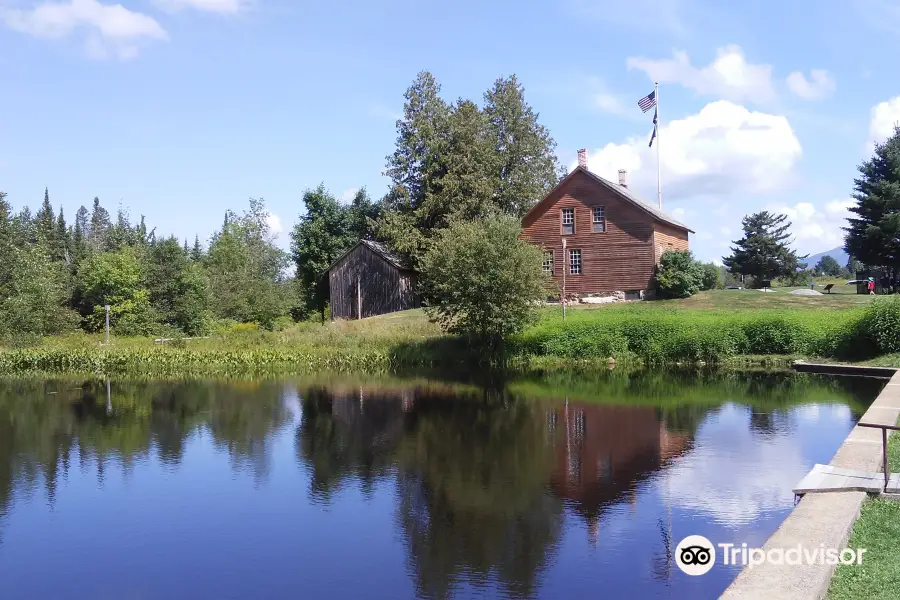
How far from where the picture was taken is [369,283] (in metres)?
48.0

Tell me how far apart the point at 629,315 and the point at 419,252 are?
17.7 meters

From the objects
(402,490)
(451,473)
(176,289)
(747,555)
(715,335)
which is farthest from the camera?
(176,289)

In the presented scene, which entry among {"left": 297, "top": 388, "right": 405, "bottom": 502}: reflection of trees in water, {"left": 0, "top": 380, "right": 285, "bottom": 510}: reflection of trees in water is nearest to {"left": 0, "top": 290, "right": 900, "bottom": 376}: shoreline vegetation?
{"left": 0, "top": 380, "right": 285, "bottom": 510}: reflection of trees in water

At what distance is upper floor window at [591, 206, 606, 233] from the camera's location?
4303cm

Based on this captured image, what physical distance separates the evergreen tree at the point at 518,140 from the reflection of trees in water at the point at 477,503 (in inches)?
1522

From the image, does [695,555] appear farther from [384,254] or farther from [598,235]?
[384,254]

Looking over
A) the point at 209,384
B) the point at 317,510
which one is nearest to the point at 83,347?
the point at 209,384

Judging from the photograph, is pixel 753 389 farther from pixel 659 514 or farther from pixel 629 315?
pixel 659 514

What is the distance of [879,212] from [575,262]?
19.8m

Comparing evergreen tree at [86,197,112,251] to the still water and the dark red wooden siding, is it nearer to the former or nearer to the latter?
the dark red wooden siding

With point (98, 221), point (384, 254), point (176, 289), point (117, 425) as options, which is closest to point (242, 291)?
point (176, 289)

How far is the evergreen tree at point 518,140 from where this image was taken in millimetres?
56594

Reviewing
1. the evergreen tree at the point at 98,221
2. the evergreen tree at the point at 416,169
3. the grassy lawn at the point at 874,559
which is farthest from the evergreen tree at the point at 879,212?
the evergreen tree at the point at 98,221

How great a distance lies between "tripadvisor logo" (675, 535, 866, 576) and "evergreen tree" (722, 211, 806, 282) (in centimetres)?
5718
